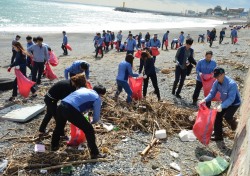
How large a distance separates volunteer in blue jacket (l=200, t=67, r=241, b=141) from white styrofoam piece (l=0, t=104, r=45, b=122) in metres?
4.20

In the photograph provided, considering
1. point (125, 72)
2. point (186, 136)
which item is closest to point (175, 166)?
point (186, 136)

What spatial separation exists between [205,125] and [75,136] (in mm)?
2555

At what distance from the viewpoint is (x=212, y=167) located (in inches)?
199

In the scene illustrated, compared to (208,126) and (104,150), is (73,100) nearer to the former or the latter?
(104,150)

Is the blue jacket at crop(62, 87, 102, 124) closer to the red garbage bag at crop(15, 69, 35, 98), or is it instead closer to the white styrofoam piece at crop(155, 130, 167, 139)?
the white styrofoam piece at crop(155, 130, 167, 139)

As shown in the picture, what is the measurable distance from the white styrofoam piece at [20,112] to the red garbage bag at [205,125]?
3.92 metres

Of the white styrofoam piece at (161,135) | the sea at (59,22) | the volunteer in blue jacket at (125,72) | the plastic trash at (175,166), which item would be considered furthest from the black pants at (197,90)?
the sea at (59,22)

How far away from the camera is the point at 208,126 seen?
5859 millimetres

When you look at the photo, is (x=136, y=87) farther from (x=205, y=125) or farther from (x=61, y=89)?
(x=61, y=89)

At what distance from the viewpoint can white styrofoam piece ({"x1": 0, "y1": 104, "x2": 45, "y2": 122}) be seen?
23.3 ft

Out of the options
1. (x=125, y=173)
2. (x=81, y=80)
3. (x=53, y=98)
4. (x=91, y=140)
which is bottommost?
(x=125, y=173)

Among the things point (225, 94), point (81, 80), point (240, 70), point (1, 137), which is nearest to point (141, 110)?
point (225, 94)

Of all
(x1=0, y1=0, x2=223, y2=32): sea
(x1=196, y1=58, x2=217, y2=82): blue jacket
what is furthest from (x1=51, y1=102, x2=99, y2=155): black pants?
(x1=0, y1=0, x2=223, y2=32): sea

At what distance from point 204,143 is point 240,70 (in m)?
8.05
